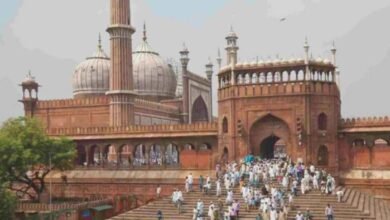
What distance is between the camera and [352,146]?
26109 millimetres

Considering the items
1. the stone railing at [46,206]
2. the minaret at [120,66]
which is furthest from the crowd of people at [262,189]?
the minaret at [120,66]

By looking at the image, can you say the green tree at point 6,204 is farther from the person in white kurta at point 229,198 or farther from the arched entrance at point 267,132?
the arched entrance at point 267,132

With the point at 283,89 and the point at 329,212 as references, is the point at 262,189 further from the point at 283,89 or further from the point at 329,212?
the point at 283,89

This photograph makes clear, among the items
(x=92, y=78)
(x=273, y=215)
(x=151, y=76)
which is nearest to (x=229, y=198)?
(x=273, y=215)

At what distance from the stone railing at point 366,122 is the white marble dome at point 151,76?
17.5 m

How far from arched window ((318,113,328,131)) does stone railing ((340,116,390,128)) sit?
0.86 m

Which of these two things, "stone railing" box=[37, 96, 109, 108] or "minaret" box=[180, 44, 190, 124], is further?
"minaret" box=[180, 44, 190, 124]

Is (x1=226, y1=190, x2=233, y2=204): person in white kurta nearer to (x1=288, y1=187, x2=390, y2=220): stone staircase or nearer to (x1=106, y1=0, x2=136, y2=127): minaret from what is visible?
(x1=288, y1=187, x2=390, y2=220): stone staircase

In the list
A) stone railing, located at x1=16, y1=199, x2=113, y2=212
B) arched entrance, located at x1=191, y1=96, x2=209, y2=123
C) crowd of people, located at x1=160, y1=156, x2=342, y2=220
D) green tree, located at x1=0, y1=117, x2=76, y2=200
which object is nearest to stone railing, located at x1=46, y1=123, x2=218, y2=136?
green tree, located at x1=0, y1=117, x2=76, y2=200

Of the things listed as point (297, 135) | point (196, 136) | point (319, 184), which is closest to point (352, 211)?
point (319, 184)

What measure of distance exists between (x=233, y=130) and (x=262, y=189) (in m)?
6.48

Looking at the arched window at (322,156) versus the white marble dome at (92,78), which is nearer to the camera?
the arched window at (322,156)

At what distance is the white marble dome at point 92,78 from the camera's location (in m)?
40.8

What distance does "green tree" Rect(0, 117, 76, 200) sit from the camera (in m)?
24.7
